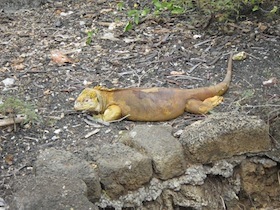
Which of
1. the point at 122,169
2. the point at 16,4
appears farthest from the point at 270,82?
the point at 16,4

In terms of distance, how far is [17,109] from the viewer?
418 cm

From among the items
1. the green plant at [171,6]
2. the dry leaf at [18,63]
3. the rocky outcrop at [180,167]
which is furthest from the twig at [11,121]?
the green plant at [171,6]

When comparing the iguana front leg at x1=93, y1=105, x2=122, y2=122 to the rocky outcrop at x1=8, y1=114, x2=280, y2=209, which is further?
the iguana front leg at x1=93, y1=105, x2=122, y2=122

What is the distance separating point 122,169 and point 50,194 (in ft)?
1.90

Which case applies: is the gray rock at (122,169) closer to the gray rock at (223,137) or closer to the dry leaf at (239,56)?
the gray rock at (223,137)

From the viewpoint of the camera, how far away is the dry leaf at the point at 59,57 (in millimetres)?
5205

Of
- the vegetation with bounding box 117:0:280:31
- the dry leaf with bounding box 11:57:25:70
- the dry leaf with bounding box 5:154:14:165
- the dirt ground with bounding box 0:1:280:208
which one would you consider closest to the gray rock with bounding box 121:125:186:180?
the dirt ground with bounding box 0:1:280:208

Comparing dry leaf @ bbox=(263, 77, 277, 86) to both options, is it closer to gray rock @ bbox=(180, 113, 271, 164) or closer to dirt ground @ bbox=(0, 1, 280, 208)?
dirt ground @ bbox=(0, 1, 280, 208)

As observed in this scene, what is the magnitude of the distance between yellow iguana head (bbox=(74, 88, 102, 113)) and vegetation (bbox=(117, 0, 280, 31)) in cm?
124

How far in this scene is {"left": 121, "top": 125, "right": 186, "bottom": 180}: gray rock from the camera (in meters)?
3.85

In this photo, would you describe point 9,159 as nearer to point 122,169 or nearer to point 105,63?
point 122,169

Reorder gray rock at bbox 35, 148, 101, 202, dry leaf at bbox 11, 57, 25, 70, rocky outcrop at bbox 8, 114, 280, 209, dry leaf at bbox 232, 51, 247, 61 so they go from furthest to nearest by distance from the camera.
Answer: dry leaf at bbox 11, 57, 25, 70 < dry leaf at bbox 232, 51, 247, 61 < rocky outcrop at bbox 8, 114, 280, 209 < gray rock at bbox 35, 148, 101, 202

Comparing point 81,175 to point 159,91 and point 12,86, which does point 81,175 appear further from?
point 12,86

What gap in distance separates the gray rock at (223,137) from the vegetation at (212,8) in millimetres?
1523
